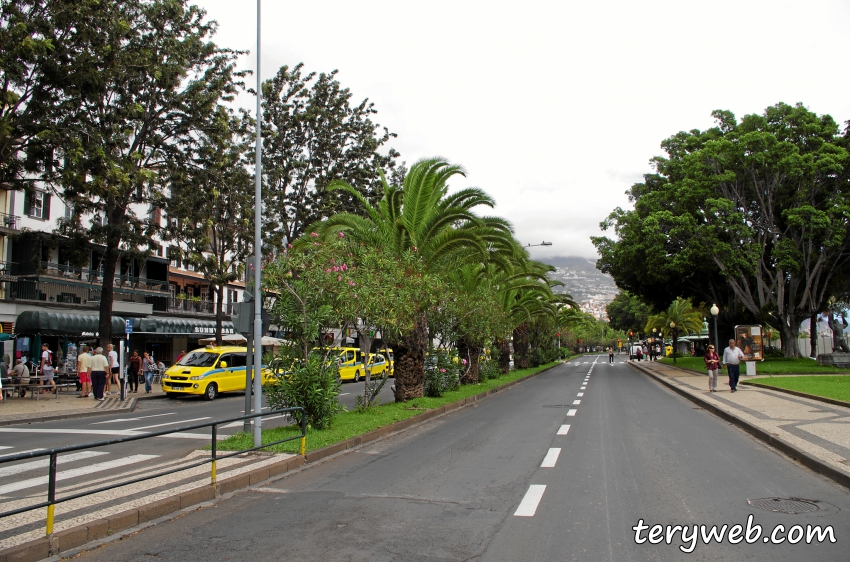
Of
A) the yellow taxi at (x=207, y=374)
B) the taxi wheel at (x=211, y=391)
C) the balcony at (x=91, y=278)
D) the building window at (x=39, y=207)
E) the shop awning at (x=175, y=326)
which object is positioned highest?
the building window at (x=39, y=207)

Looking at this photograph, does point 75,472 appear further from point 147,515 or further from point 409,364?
point 409,364

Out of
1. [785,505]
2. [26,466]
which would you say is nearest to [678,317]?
[785,505]

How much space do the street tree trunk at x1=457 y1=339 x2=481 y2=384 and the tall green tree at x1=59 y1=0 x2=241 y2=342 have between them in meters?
13.6

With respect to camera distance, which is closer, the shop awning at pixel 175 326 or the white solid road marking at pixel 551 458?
the white solid road marking at pixel 551 458

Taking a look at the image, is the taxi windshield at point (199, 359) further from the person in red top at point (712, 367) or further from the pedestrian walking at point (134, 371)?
the person in red top at point (712, 367)

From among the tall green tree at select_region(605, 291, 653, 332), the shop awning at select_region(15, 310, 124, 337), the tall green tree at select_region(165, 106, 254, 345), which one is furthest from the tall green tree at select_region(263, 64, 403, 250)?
the tall green tree at select_region(605, 291, 653, 332)

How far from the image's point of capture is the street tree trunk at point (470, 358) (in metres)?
25.9

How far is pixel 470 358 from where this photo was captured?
2616cm

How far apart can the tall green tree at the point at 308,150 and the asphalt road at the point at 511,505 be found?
20.0 metres

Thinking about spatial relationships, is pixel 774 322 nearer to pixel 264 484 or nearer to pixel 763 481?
pixel 763 481

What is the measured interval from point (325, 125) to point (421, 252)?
1487 centimetres

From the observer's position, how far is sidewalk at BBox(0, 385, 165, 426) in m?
16.5

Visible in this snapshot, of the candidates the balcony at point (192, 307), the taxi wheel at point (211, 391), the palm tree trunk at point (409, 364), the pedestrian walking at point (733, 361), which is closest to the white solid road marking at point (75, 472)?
the palm tree trunk at point (409, 364)

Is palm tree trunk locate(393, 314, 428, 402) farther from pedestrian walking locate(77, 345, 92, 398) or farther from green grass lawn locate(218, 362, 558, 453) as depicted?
pedestrian walking locate(77, 345, 92, 398)
